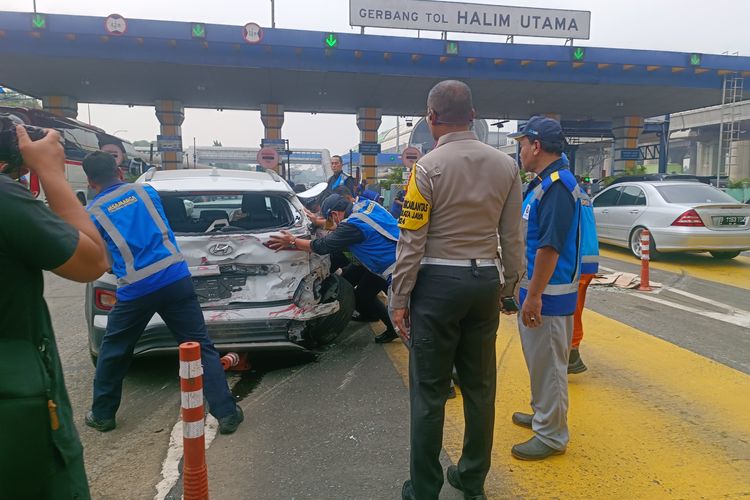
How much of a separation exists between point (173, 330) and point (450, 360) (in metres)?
2.03

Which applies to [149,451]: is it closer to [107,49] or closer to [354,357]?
[354,357]

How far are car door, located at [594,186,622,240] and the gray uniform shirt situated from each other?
9797mm

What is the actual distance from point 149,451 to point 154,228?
1442mm

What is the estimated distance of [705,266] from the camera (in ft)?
32.4

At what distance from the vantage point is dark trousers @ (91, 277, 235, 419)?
3.53 meters

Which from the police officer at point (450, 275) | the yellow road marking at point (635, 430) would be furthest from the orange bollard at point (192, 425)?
the yellow road marking at point (635, 430)

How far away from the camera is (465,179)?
8.21ft

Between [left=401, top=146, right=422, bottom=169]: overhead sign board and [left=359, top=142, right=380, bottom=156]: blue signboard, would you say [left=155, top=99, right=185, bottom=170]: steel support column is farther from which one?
[left=401, top=146, right=422, bottom=169]: overhead sign board

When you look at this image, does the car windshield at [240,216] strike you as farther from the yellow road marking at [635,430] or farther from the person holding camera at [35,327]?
the person holding camera at [35,327]

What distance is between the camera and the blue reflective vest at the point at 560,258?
3068mm

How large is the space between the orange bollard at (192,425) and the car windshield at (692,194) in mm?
9920

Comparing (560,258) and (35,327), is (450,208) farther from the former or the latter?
(35,327)

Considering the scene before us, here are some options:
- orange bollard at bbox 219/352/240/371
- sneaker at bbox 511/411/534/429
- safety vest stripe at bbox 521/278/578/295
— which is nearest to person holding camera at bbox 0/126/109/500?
safety vest stripe at bbox 521/278/578/295

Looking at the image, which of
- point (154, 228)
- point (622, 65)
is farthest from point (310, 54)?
point (154, 228)
